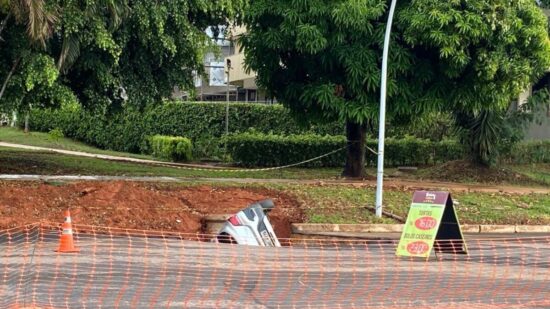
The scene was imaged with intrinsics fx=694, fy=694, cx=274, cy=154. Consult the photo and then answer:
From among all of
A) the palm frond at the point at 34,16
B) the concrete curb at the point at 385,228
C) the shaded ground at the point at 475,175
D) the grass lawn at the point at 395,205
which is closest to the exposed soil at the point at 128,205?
the concrete curb at the point at 385,228

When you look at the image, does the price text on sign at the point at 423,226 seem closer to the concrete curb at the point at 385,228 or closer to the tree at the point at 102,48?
the concrete curb at the point at 385,228

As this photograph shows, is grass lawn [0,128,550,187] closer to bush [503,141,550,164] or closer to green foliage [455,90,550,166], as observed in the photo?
bush [503,141,550,164]

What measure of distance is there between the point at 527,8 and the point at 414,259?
10341 millimetres

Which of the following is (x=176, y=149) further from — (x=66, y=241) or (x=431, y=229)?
(x=431, y=229)

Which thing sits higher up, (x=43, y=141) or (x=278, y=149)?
(x=278, y=149)

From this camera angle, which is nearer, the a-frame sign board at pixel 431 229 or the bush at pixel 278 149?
the a-frame sign board at pixel 431 229

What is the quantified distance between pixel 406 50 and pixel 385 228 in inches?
228

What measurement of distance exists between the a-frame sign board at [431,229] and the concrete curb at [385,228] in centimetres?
324

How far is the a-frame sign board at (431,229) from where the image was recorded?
405 inches

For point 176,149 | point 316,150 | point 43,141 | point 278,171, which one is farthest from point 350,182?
point 43,141

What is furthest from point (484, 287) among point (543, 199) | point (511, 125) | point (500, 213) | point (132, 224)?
point (511, 125)

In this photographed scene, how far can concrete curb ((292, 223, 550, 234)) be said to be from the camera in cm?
1373

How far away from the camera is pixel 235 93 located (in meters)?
50.0

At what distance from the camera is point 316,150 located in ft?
88.9
